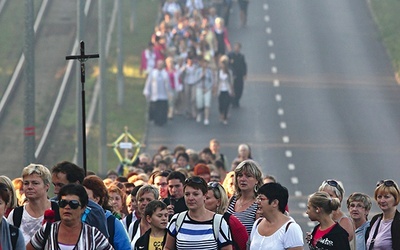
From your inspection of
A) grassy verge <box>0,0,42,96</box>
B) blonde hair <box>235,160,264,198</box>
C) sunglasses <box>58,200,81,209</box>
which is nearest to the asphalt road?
grassy verge <box>0,0,42,96</box>

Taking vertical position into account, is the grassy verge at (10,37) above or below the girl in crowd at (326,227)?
above

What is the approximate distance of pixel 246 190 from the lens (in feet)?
49.1

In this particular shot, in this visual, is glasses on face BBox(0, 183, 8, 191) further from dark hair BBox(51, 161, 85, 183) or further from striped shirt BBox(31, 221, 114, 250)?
striped shirt BBox(31, 221, 114, 250)

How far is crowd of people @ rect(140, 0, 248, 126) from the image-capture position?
1674 inches

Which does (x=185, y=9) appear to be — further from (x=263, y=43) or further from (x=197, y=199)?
(x=197, y=199)

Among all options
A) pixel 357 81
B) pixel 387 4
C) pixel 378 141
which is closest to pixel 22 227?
pixel 378 141

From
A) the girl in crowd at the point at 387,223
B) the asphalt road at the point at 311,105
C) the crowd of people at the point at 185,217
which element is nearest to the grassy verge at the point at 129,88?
the asphalt road at the point at 311,105

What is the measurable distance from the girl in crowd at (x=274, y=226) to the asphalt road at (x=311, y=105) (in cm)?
1666

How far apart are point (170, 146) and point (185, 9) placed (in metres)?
12.3

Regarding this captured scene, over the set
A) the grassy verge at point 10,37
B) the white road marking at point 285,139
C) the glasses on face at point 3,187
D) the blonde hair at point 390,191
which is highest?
the grassy verge at point 10,37

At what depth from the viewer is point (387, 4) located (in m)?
59.8

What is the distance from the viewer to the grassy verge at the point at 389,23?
52562 millimetres

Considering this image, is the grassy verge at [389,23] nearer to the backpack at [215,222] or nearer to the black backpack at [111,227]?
the backpack at [215,222]

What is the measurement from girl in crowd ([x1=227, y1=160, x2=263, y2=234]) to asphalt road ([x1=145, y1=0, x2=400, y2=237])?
15.0m
